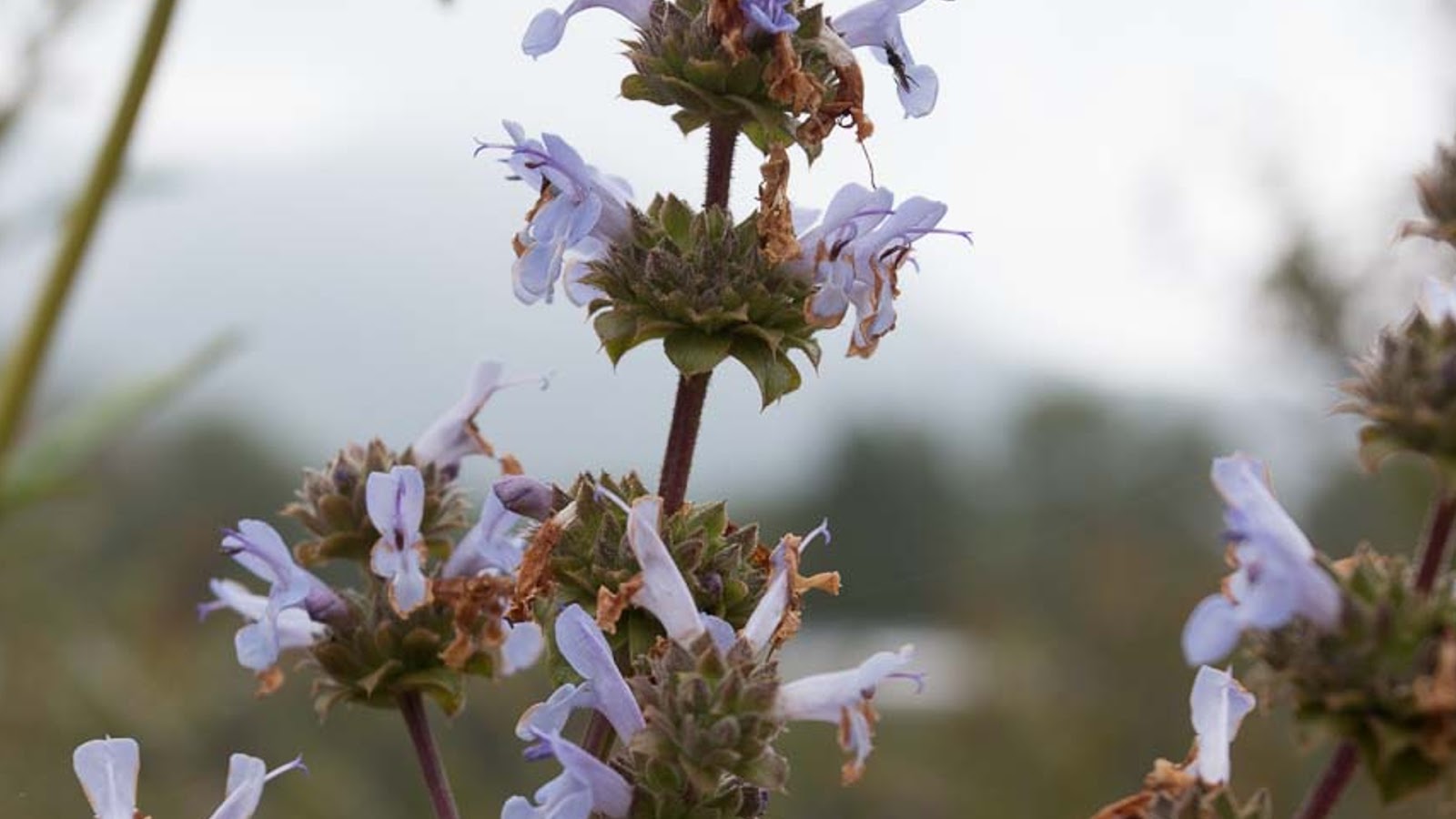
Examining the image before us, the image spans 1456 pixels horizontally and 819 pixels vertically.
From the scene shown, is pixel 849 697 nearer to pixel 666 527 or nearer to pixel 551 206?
pixel 666 527

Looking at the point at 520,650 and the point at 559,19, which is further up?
the point at 559,19

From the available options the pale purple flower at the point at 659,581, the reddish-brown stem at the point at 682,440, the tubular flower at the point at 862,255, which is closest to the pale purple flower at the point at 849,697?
the pale purple flower at the point at 659,581

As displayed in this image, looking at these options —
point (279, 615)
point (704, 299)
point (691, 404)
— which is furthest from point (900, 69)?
point (279, 615)

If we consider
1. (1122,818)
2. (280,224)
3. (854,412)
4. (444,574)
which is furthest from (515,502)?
(280,224)

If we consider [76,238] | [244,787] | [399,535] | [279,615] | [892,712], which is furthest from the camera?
[892,712]

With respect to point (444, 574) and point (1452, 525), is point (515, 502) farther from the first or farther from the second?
point (1452, 525)

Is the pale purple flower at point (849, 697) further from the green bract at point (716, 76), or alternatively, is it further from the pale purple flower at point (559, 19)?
the pale purple flower at point (559, 19)

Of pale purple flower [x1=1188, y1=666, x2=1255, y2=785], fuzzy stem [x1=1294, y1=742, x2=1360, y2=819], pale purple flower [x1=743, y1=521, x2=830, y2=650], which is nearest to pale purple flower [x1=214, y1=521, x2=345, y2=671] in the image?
pale purple flower [x1=743, y1=521, x2=830, y2=650]
